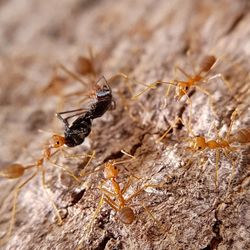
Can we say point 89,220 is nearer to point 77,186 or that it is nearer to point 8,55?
point 77,186

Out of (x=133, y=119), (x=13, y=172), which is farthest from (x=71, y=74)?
(x=13, y=172)

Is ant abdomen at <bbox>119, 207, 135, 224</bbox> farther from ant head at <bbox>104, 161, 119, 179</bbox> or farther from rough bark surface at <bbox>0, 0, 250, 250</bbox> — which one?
ant head at <bbox>104, 161, 119, 179</bbox>

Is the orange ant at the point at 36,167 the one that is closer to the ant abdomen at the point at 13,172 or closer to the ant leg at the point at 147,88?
the ant abdomen at the point at 13,172

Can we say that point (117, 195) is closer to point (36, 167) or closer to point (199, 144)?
point (199, 144)

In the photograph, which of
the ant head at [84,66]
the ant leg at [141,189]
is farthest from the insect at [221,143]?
the ant head at [84,66]

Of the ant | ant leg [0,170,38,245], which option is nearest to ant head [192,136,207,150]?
the ant
